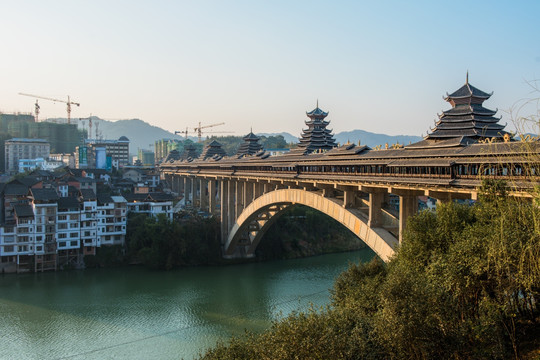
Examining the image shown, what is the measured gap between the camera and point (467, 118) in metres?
18.2

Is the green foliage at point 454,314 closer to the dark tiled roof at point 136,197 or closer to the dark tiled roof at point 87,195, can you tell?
the dark tiled roof at point 87,195

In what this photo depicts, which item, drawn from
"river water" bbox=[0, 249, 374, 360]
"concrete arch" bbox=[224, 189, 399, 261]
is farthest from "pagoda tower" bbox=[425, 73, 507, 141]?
"river water" bbox=[0, 249, 374, 360]

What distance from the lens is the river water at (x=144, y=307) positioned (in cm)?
1909

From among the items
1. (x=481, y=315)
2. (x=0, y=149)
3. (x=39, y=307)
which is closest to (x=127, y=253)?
(x=39, y=307)

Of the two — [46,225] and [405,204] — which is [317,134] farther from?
[405,204]

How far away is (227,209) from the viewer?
35969mm

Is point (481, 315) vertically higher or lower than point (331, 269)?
higher

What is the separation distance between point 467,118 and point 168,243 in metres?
21.7

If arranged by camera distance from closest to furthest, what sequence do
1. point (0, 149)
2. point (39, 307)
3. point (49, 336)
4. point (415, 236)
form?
point (415, 236) < point (49, 336) < point (39, 307) < point (0, 149)

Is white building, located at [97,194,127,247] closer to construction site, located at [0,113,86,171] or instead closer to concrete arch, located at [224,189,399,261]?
concrete arch, located at [224,189,399,261]

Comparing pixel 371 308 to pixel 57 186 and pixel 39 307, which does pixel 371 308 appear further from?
pixel 57 186

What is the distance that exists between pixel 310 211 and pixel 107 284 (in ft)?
64.2

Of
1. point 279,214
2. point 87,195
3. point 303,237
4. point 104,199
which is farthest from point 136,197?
point 303,237

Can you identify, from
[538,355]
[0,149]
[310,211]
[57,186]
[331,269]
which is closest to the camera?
[538,355]
